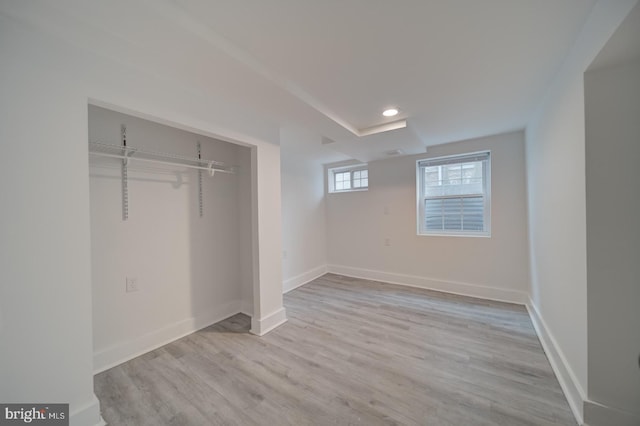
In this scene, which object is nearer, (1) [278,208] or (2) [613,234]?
(2) [613,234]

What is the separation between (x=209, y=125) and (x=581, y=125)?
8.53 ft

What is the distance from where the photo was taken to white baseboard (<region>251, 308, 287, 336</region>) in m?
2.40

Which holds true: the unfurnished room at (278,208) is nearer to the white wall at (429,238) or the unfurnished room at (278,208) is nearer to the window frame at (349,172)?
the white wall at (429,238)

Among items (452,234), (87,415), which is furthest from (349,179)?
(87,415)

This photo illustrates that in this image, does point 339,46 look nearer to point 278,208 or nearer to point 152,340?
point 278,208

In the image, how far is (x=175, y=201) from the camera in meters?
2.40

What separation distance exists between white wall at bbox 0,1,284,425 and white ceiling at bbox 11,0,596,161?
4 centimetres

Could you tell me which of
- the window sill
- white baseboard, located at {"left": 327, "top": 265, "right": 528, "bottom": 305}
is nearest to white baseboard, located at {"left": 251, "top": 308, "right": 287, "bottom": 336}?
white baseboard, located at {"left": 327, "top": 265, "right": 528, "bottom": 305}

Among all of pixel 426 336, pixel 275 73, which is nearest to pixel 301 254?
pixel 426 336

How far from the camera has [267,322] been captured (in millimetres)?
2469

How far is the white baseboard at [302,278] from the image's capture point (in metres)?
3.78

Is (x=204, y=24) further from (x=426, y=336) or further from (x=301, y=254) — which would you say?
(x=301, y=254)

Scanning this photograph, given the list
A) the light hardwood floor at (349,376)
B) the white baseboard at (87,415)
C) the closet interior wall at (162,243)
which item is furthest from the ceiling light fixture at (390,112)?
the white baseboard at (87,415)

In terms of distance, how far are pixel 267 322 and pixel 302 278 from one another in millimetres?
1684
